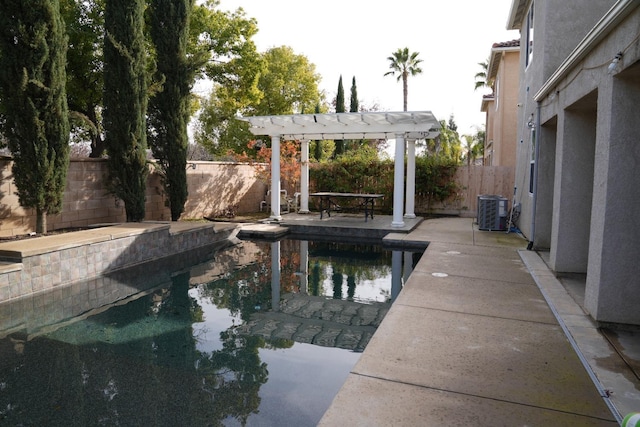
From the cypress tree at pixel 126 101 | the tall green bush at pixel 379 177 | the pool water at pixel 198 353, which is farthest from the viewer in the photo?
the tall green bush at pixel 379 177

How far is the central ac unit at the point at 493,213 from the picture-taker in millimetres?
10984

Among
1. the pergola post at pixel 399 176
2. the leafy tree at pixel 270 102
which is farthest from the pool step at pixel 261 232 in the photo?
the leafy tree at pixel 270 102

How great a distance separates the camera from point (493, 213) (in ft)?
36.3

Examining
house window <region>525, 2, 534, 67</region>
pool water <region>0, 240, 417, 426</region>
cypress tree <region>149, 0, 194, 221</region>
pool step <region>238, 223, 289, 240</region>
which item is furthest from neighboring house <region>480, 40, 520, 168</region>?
pool water <region>0, 240, 417, 426</region>

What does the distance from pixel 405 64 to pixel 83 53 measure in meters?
22.4

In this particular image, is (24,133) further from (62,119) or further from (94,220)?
(94,220)

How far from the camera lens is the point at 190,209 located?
13602 millimetres

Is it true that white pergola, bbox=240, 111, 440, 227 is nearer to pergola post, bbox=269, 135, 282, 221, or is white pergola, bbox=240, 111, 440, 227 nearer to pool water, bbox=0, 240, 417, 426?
pergola post, bbox=269, 135, 282, 221

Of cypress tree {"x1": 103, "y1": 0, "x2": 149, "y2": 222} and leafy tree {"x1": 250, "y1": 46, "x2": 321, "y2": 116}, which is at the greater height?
leafy tree {"x1": 250, "y1": 46, "x2": 321, "y2": 116}

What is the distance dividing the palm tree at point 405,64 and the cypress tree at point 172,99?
20591mm

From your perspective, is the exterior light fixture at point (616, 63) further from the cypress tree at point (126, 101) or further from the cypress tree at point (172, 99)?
the cypress tree at point (172, 99)

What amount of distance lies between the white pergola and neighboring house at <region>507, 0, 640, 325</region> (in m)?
2.71

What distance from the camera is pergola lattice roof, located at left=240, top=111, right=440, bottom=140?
11.3 meters

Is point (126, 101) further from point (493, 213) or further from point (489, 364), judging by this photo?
point (489, 364)
